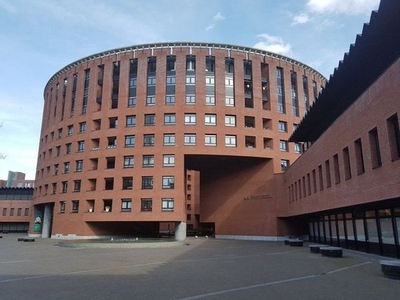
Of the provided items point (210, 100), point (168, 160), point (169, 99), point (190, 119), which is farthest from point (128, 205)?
point (210, 100)

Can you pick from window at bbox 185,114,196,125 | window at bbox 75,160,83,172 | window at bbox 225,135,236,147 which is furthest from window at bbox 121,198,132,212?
window at bbox 225,135,236,147

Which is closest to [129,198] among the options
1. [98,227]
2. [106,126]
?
[98,227]

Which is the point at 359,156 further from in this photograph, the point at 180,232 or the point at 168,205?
the point at 180,232

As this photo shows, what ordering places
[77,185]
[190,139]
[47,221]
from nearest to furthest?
[190,139], [77,185], [47,221]

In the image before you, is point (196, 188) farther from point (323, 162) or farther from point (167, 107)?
point (323, 162)

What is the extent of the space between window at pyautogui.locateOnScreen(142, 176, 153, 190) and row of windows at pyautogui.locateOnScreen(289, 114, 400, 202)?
2001cm

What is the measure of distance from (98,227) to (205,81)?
2502cm

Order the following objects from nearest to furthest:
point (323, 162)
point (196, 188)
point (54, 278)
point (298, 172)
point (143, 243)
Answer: point (54, 278)
point (323, 162)
point (143, 243)
point (298, 172)
point (196, 188)

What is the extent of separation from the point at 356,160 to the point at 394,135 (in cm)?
380

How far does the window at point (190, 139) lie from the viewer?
4208 centimetres

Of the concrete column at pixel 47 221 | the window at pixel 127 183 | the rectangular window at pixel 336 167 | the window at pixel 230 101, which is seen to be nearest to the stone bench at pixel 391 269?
the rectangular window at pixel 336 167

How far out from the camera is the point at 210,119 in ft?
141

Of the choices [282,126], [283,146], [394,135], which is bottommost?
[394,135]

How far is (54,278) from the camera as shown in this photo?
1272 centimetres
